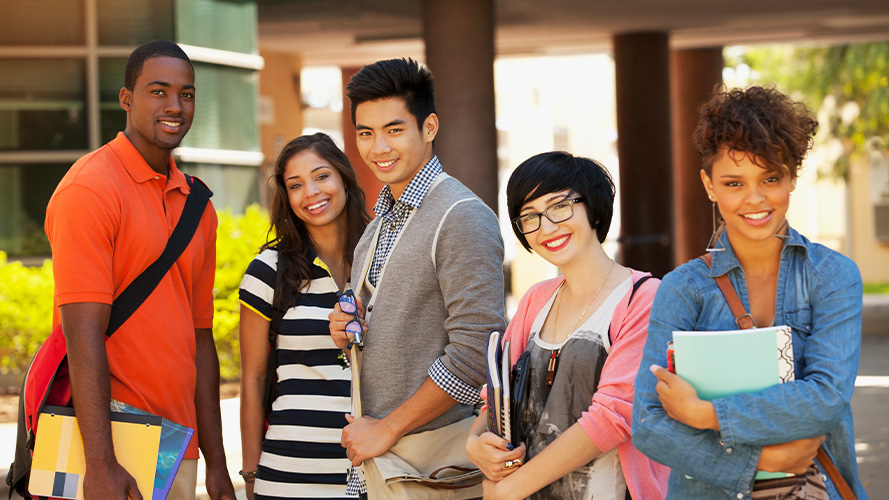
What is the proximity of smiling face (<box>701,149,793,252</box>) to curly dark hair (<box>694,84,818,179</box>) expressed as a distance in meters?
0.02

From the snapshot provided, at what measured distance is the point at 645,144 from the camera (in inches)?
584

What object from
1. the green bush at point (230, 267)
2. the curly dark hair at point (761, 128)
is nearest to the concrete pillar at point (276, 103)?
the green bush at point (230, 267)

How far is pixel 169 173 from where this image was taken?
11.6 feet

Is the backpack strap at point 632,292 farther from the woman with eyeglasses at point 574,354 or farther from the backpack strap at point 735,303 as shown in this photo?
the backpack strap at point 735,303

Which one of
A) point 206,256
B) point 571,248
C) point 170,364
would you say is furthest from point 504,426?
point 206,256

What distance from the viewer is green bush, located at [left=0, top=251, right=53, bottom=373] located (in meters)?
9.20

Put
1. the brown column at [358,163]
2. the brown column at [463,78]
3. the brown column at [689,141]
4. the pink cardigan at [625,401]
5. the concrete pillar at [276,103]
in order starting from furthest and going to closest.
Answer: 1. the brown column at [689,141]
2. the brown column at [358,163]
3. the concrete pillar at [276,103]
4. the brown column at [463,78]
5. the pink cardigan at [625,401]

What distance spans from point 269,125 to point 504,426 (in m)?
14.3

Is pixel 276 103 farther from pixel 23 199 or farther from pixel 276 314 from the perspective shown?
pixel 276 314

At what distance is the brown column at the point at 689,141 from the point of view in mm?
17219

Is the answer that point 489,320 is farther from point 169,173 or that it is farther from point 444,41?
point 444,41

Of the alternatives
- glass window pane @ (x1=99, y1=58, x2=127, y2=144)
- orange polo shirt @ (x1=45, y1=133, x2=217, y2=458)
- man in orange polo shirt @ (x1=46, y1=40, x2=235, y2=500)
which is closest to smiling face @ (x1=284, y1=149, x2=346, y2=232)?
man in orange polo shirt @ (x1=46, y1=40, x2=235, y2=500)

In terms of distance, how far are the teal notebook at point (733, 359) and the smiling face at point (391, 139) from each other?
1.26 metres

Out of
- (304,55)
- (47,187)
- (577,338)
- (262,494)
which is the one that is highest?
(304,55)
